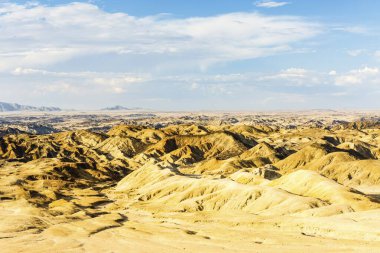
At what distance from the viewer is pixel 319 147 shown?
16925cm

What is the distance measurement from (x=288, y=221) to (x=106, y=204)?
161 ft

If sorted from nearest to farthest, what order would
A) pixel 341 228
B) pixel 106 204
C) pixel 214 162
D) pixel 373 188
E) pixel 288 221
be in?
pixel 341 228, pixel 288 221, pixel 106 204, pixel 373 188, pixel 214 162

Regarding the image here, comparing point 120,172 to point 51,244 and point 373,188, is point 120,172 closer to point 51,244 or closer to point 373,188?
point 373,188

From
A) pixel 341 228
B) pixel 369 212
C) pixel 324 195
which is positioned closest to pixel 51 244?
pixel 341 228

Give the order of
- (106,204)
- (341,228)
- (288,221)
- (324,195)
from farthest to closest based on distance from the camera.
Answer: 1. (106,204)
2. (324,195)
3. (288,221)
4. (341,228)

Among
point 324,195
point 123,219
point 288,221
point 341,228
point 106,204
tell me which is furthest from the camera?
point 106,204

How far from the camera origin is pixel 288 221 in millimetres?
66500

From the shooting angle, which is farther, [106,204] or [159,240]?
[106,204]

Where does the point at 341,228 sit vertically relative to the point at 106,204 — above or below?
above

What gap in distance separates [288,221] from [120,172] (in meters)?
104

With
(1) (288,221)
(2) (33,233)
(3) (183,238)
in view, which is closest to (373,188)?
(1) (288,221)

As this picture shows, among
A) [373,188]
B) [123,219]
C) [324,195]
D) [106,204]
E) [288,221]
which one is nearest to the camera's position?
[288,221]

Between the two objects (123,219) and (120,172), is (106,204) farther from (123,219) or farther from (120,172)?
(120,172)

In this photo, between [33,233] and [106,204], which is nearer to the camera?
[33,233]
